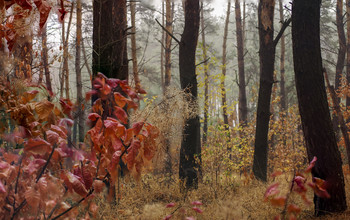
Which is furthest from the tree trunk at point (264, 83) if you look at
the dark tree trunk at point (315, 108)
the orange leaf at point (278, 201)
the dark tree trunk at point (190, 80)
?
the orange leaf at point (278, 201)

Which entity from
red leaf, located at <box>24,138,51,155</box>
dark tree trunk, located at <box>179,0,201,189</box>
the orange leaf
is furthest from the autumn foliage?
dark tree trunk, located at <box>179,0,201,189</box>

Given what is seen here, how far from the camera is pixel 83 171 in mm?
2225

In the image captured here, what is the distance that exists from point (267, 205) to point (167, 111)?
7.28ft

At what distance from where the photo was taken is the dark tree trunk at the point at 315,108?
14.3 ft

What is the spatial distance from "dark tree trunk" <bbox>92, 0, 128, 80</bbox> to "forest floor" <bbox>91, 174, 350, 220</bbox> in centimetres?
187

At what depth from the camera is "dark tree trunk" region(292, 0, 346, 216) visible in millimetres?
4348

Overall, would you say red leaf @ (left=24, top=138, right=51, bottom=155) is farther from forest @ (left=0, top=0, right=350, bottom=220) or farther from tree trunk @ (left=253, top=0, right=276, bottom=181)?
tree trunk @ (left=253, top=0, right=276, bottom=181)

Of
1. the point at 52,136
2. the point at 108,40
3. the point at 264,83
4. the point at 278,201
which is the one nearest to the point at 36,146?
the point at 52,136

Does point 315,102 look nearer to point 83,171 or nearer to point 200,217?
point 200,217

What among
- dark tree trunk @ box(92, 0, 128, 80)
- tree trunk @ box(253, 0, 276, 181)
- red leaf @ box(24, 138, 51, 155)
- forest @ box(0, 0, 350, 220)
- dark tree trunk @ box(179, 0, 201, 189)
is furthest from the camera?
tree trunk @ box(253, 0, 276, 181)

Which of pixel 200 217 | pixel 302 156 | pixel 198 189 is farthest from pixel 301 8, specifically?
pixel 302 156

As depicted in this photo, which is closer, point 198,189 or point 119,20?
point 119,20

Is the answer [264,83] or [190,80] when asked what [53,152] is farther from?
[264,83]

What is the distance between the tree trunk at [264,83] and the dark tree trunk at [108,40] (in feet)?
12.1
